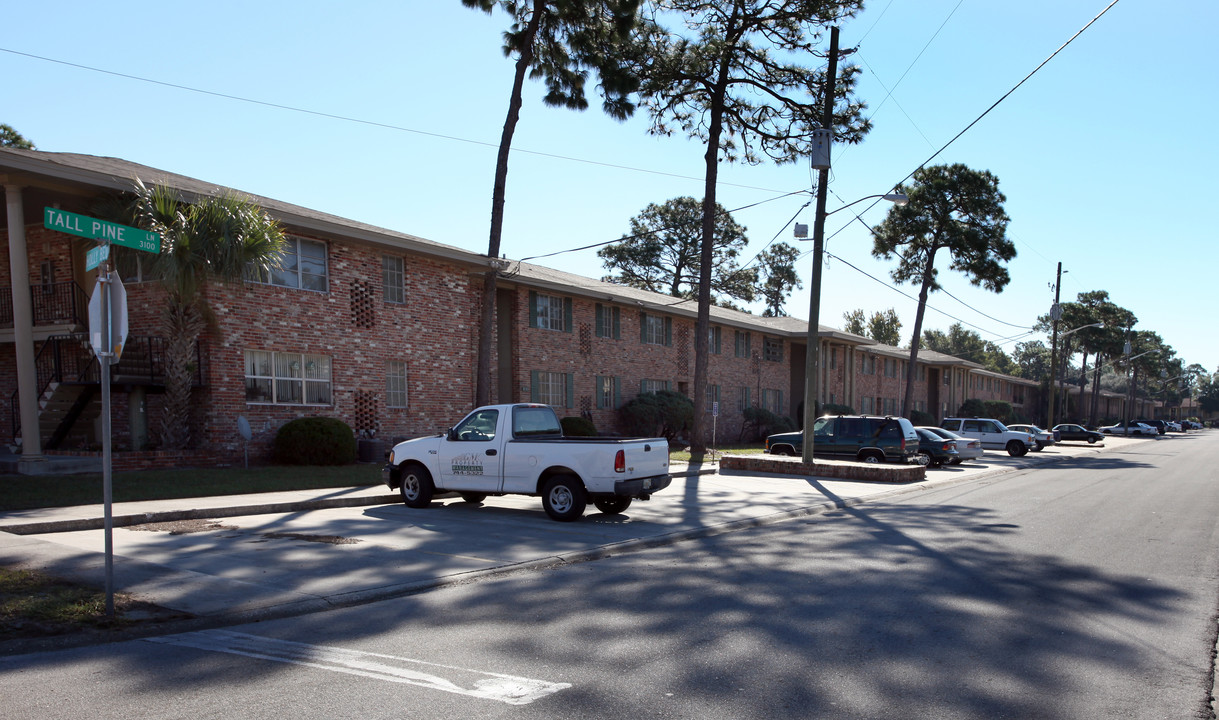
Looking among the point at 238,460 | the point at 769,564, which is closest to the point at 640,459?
the point at 769,564

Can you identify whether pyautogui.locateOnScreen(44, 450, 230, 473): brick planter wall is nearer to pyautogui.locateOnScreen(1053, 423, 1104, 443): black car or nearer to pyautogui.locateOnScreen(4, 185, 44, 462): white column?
pyautogui.locateOnScreen(4, 185, 44, 462): white column

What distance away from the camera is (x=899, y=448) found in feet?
78.6

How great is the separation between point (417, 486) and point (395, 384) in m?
9.99

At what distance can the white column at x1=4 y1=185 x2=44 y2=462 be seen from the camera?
16170 millimetres

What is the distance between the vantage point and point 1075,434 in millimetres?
51094

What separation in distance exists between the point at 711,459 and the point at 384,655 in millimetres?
21920

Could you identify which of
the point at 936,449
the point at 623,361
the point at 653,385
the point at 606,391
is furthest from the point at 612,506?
the point at 653,385

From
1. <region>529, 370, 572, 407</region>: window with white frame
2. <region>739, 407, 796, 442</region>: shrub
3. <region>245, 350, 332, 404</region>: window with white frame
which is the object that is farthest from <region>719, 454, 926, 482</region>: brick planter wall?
<region>739, 407, 796, 442</region>: shrub

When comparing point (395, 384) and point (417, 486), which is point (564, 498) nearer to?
point (417, 486)

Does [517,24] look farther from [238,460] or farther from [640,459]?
[640,459]

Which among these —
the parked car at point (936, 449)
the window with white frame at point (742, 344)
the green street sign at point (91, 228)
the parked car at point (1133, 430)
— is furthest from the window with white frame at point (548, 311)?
the parked car at point (1133, 430)

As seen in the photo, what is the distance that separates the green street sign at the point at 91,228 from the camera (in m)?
6.52

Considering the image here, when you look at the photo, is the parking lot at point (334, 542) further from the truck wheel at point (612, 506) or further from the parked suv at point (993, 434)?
the parked suv at point (993, 434)

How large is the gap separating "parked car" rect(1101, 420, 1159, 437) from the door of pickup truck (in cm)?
7689
